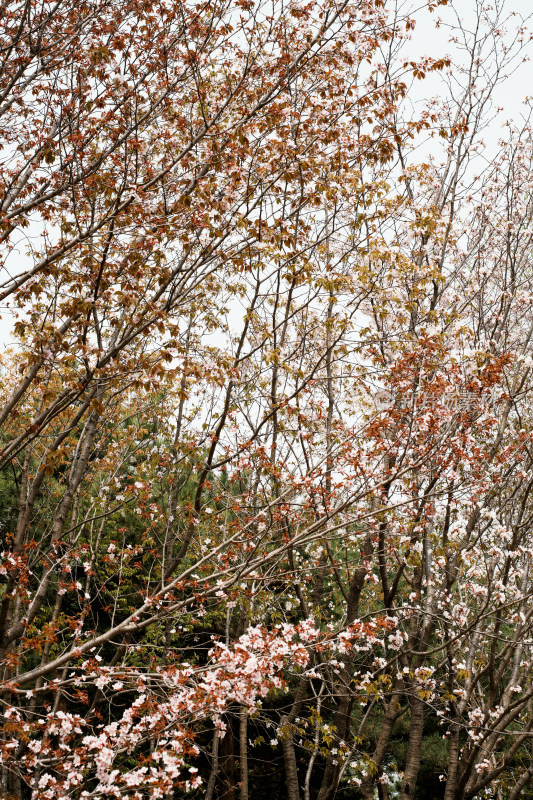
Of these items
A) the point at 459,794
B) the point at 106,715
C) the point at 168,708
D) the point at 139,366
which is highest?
the point at 139,366

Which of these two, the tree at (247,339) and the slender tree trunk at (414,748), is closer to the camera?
the tree at (247,339)

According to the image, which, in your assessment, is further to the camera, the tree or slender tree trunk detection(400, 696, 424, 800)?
slender tree trunk detection(400, 696, 424, 800)

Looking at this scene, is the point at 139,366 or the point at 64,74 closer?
the point at 139,366

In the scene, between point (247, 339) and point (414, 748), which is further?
point (247, 339)

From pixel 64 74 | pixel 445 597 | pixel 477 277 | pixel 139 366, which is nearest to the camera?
pixel 139 366

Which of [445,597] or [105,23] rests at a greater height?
[105,23]

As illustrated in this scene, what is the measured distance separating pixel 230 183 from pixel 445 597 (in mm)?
4885

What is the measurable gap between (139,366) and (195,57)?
8.07ft

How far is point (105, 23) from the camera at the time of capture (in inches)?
188

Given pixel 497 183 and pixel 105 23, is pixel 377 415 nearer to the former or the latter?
pixel 105 23

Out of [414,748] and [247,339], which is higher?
[247,339]

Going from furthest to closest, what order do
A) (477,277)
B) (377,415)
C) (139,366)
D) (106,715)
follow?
(106,715)
(477,277)
(377,415)
(139,366)

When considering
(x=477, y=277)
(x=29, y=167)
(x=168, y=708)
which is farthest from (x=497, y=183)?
(x=168, y=708)

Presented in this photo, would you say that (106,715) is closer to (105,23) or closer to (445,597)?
Answer: (445,597)
